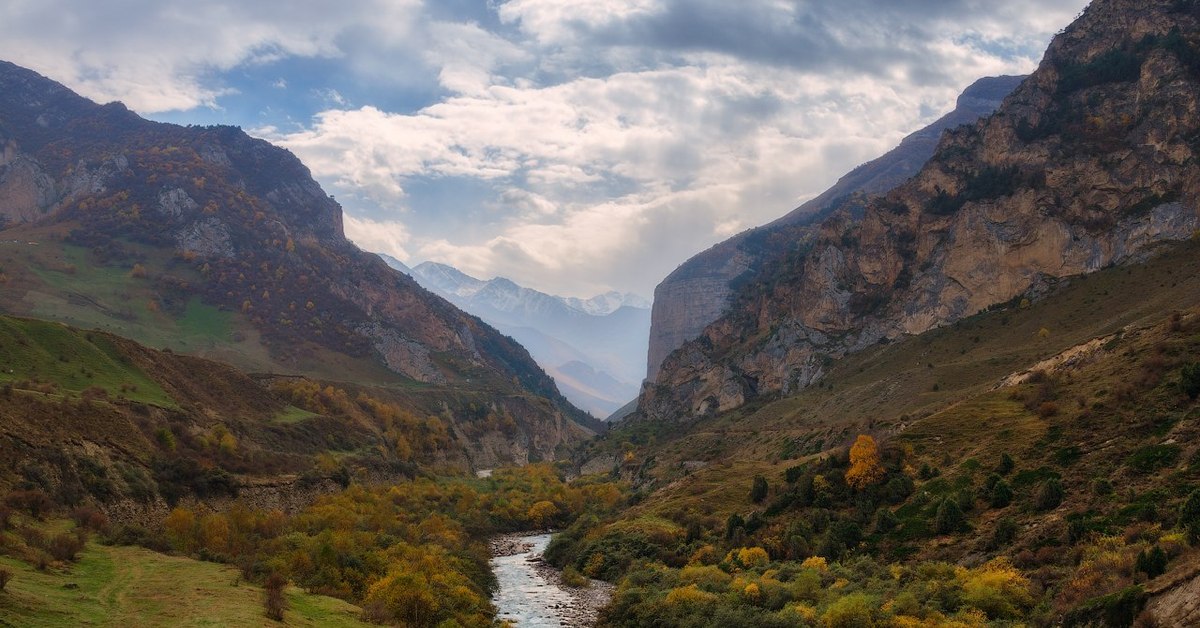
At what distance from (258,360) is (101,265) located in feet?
172

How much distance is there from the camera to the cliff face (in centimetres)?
11162

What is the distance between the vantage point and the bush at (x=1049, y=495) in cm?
3731

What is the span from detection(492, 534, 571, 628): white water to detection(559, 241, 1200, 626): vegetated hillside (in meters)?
3.88

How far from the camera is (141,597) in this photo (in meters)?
27.2

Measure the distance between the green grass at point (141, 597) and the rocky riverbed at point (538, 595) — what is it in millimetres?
13896

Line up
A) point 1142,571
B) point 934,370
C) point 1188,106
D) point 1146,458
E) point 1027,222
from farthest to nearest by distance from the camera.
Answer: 1. point 1027,222
2. point 1188,106
3. point 934,370
4. point 1146,458
5. point 1142,571

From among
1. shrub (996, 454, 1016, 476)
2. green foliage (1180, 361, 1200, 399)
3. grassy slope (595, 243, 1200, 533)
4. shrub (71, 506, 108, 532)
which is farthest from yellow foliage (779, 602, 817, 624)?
shrub (71, 506, 108, 532)

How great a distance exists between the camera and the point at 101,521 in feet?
127

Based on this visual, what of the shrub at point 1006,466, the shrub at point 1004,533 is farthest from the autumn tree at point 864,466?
the shrub at point 1004,533

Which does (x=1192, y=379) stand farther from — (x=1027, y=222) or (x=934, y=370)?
(x=1027, y=222)

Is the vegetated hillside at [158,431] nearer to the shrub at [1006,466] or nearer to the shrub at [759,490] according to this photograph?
the shrub at [759,490]

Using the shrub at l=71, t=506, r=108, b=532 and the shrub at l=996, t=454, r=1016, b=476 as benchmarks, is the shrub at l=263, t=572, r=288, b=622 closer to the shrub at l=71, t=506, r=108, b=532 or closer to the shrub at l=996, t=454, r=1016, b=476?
the shrub at l=71, t=506, r=108, b=532

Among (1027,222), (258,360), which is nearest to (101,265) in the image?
(258,360)

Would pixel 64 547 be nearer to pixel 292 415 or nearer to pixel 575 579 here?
pixel 575 579
